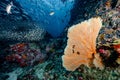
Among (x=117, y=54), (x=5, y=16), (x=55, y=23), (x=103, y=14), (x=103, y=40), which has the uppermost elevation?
(x=55, y=23)

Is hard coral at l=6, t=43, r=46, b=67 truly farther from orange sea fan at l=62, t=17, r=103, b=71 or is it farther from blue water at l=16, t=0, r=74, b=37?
blue water at l=16, t=0, r=74, b=37

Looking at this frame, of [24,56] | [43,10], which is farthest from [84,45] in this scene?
[43,10]

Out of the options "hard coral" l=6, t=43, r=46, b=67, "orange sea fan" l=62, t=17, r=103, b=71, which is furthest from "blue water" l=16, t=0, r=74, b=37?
"orange sea fan" l=62, t=17, r=103, b=71

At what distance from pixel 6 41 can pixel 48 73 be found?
5487 mm

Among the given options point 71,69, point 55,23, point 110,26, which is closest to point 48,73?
point 71,69

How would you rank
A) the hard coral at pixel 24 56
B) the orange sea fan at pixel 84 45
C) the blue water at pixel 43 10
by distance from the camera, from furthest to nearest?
1. the blue water at pixel 43 10
2. the hard coral at pixel 24 56
3. the orange sea fan at pixel 84 45

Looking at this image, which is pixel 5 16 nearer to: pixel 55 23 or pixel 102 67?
pixel 102 67

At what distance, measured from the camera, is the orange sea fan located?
108 inches

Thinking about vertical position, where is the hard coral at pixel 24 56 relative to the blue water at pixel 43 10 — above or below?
below

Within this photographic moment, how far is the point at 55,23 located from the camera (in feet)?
132

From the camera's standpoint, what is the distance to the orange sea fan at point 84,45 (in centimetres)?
273

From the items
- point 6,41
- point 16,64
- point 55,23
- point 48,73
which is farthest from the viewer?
point 55,23

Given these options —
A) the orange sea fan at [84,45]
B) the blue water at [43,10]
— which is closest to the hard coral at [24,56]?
the orange sea fan at [84,45]

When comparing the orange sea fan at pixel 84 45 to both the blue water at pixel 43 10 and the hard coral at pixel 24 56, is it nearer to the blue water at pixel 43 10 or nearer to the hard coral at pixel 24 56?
the hard coral at pixel 24 56
